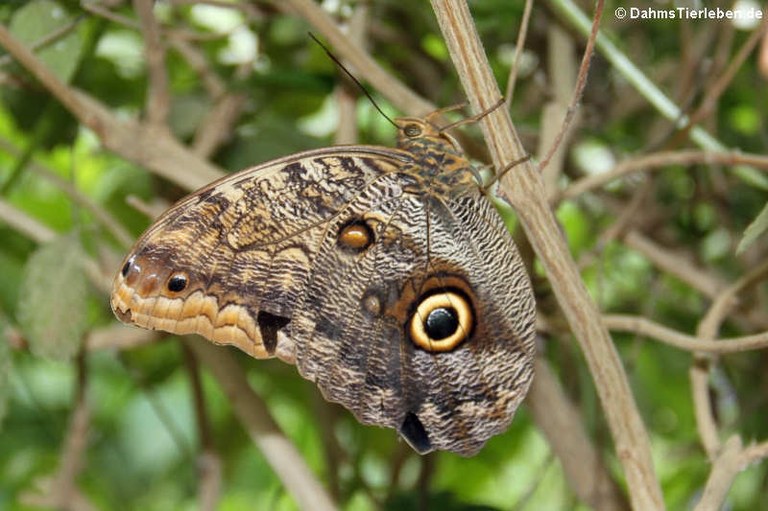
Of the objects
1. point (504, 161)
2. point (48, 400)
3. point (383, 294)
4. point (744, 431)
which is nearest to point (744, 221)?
point (744, 431)

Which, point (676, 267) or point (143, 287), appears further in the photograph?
point (676, 267)

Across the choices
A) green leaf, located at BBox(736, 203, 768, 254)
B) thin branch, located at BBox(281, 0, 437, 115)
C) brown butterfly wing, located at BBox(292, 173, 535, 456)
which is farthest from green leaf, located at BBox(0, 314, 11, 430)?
green leaf, located at BBox(736, 203, 768, 254)

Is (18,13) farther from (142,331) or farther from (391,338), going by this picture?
(391,338)

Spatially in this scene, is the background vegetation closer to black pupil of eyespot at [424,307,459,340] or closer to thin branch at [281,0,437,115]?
thin branch at [281,0,437,115]

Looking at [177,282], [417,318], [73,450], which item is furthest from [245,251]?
[73,450]

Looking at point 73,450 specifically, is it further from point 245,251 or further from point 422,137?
point 422,137

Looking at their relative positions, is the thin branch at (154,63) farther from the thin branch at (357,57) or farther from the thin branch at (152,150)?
the thin branch at (357,57)
